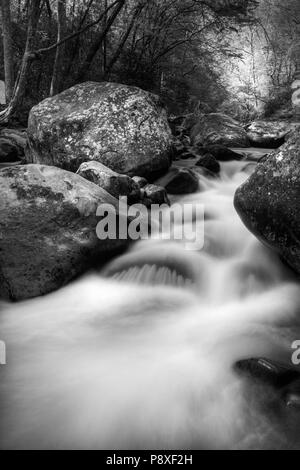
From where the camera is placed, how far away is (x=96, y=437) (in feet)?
6.29

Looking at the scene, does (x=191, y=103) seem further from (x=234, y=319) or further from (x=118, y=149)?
(x=234, y=319)

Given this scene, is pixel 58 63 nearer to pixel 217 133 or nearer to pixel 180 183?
pixel 217 133

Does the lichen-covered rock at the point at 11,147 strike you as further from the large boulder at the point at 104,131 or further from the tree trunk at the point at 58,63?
the tree trunk at the point at 58,63

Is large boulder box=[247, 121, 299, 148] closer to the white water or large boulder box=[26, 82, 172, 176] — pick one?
large boulder box=[26, 82, 172, 176]

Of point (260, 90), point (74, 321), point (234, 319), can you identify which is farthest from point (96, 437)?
point (260, 90)

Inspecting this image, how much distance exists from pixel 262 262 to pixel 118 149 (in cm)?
295

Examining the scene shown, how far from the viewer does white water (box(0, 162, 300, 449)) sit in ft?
6.36

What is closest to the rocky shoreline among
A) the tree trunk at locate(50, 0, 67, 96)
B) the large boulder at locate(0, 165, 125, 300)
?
the large boulder at locate(0, 165, 125, 300)

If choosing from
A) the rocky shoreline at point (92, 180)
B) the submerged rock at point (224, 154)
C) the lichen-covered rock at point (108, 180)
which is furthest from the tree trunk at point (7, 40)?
the lichen-covered rock at point (108, 180)

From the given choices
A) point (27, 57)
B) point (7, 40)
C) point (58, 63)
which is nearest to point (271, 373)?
point (27, 57)

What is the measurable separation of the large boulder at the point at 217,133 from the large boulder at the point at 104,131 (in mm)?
2882

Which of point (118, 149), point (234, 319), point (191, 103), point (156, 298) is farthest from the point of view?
point (191, 103)

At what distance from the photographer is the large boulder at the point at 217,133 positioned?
8875 millimetres

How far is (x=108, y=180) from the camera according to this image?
4793 millimetres
